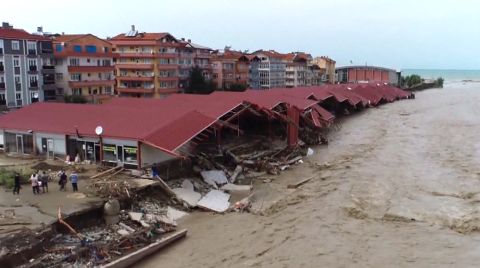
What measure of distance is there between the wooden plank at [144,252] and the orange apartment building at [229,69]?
58.7m

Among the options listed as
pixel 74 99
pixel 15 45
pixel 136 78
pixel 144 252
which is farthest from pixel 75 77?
pixel 144 252

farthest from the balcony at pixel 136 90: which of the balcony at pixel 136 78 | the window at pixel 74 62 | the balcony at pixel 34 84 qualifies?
the balcony at pixel 34 84

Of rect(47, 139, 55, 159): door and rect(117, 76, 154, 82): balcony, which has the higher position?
rect(117, 76, 154, 82): balcony

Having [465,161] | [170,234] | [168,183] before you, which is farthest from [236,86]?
[170,234]

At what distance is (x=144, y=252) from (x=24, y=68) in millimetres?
36792

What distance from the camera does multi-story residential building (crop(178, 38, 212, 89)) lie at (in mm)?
66625

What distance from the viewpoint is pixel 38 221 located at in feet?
52.9

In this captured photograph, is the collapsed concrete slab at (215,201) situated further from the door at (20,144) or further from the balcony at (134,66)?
the balcony at (134,66)

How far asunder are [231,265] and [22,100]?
124 ft

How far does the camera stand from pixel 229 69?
78562 mm

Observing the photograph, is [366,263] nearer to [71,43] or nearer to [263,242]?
[263,242]

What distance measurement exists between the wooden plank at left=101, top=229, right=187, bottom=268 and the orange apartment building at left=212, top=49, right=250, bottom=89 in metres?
58.7

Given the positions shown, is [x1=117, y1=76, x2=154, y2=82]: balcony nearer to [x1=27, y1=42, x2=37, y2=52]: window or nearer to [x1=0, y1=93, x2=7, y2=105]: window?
[x1=27, y1=42, x2=37, y2=52]: window

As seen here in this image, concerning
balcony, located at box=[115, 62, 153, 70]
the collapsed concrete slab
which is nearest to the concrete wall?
the collapsed concrete slab
